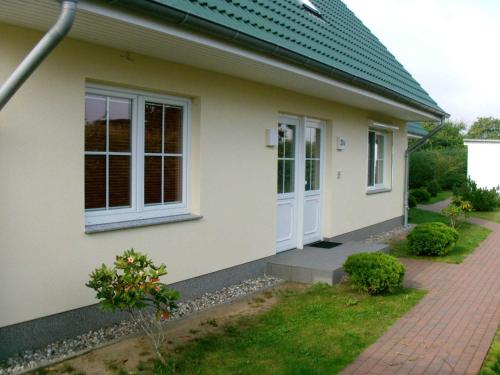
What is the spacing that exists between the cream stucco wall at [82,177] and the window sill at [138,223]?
7 cm

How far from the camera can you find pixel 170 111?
6.31 m

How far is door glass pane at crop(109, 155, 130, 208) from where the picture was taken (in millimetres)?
5547

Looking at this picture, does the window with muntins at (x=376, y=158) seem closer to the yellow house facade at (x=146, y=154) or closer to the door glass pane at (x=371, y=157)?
the door glass pane at (x=371, y=157)

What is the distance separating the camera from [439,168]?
99.5 ft

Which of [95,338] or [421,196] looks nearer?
[95,338]

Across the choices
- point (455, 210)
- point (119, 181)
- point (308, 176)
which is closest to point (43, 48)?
point (119, 181)

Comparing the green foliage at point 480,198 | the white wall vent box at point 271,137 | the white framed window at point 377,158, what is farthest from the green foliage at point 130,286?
the green foliage at point 480,198

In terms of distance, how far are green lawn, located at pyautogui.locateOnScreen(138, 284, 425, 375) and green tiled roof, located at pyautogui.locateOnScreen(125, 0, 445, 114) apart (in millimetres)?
Result: 3072

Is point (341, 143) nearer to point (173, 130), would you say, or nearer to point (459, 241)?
point (459, 241)

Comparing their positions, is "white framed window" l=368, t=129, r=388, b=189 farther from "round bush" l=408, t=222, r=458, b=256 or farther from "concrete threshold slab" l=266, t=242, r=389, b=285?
"concrete threshold slab" l=266, t=242, r=389, b=285

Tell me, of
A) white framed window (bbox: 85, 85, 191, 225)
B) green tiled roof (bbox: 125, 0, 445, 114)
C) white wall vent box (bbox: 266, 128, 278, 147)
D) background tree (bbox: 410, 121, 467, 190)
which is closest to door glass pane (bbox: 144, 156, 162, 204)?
white framed window (bbox: 85, 85, 191, 225)

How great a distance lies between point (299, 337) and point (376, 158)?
8.28 meters

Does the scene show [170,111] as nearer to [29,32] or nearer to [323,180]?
[29,32]

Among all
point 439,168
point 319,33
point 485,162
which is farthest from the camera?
point 439,168
